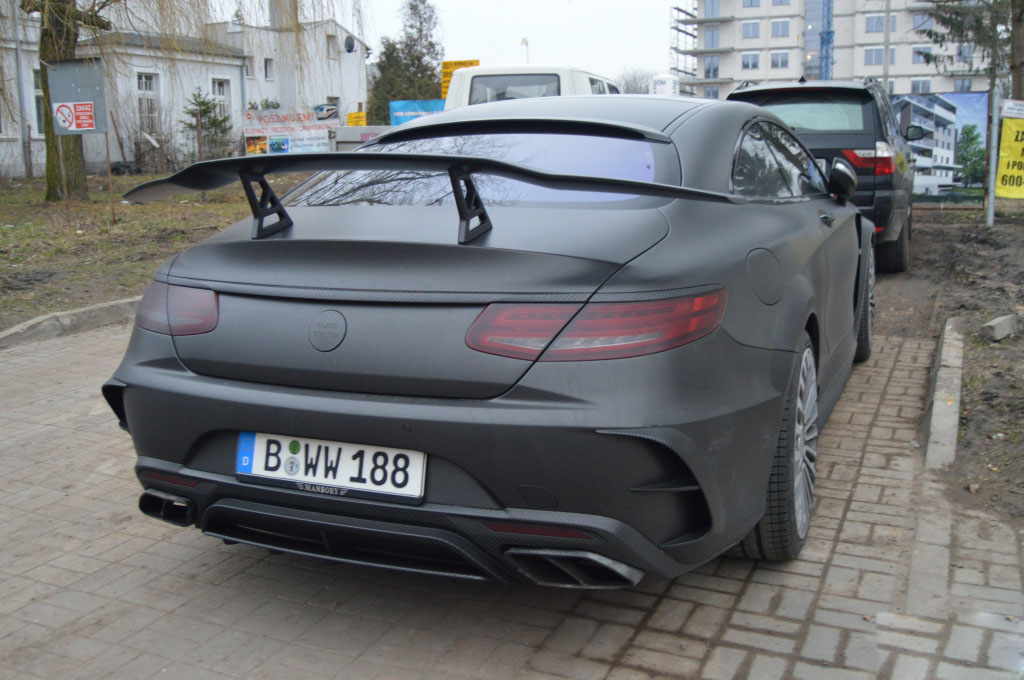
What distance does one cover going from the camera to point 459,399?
2.45 meters

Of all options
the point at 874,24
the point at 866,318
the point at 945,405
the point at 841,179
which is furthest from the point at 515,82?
the point at 874,24

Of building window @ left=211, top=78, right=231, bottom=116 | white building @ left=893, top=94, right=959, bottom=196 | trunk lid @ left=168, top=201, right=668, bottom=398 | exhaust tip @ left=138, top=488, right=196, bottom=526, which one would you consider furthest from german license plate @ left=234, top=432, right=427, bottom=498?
building window @ left=211, top=78, right=231, bottom=116

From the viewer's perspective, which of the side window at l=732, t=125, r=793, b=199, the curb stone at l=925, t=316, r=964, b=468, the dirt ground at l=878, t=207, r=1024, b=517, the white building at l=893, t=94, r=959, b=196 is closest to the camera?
the side window at l=732, t=125, r=793, b=199

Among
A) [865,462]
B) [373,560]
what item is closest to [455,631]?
[373,560]

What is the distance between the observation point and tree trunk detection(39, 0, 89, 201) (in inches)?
561

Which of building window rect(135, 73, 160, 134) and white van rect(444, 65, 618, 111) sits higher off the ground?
building window rect(135, 73, 160, 134)

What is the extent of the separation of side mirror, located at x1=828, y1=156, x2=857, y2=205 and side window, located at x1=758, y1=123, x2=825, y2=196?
0.20 ft

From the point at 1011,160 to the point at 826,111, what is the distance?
14.3ft

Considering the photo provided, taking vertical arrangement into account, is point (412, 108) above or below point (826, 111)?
above

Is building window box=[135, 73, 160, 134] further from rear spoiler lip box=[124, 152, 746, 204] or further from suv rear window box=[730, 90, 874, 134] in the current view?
rear spoiler lip box=[124, 152, 746, 204]

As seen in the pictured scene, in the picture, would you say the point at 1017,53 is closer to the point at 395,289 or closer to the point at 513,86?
the point at 513,86

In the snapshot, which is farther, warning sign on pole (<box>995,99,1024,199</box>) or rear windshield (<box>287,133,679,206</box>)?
warning sign on pole (<box>995,99,1024,199</box>)

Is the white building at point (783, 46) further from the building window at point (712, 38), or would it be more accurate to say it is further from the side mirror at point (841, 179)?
the side mirror at point (841, 179)

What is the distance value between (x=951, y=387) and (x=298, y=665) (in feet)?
11.6
